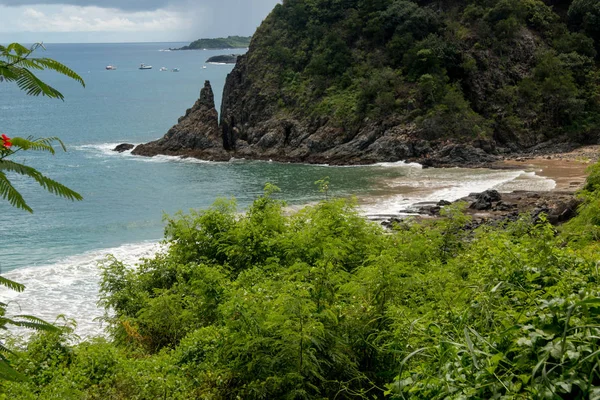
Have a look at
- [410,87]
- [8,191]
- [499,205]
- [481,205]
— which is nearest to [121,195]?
[481,205]

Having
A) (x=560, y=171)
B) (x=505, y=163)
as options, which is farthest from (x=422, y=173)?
(x=560, y=171)

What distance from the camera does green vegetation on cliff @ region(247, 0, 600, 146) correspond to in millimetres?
53562

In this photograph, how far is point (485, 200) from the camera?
34.9 meters

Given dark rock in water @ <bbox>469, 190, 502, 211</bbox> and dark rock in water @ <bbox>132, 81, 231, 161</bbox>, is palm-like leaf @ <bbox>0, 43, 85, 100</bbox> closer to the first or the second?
dark rock in water @ <bbox>469, 190, 502, 211</bbox>

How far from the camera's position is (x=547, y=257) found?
631 cm

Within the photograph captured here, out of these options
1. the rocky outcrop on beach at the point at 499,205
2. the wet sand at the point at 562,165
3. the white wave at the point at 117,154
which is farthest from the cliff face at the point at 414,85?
the rocky outcrop on beach at the point at 499,205

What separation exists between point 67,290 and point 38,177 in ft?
73.5

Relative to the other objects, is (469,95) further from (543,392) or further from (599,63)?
(543,392)

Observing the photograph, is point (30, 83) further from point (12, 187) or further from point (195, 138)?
point (195, 138)

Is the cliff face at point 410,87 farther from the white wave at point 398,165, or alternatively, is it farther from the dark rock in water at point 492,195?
the dark rock in water at point 492,195

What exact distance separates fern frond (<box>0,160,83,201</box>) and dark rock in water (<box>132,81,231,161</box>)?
53564mm

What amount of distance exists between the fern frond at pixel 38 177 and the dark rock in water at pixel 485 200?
32.1 m

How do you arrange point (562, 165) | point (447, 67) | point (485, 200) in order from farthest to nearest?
point (447, 67) → point (562, 165) → point (485, 200)

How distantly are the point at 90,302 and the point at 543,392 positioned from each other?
74.4 ft
